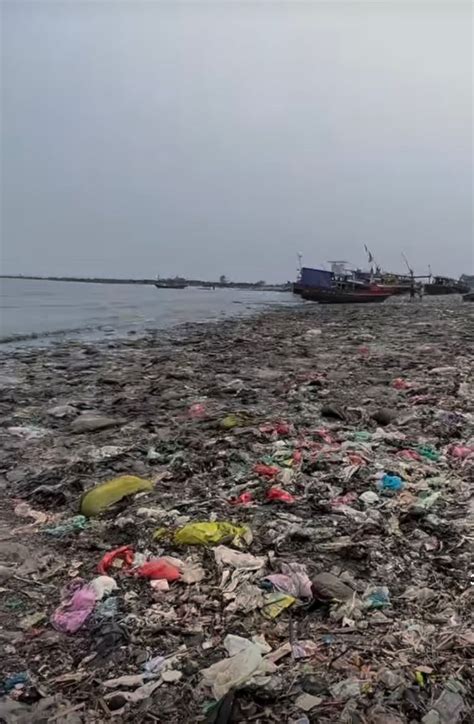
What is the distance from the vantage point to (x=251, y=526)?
3463 millimetres

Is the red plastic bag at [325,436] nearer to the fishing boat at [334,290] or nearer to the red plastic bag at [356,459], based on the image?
the red plastic bag at [356,459]

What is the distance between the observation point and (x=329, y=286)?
1772 inches

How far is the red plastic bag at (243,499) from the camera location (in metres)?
3.86

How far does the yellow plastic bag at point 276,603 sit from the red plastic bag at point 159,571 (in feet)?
1.78

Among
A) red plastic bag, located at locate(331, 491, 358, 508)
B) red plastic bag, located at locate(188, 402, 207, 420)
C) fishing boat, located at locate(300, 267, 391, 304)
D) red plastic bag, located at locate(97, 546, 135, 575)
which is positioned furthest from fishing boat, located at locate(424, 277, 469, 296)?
red plastic bag, located at locate(97, 546, 135, 575)

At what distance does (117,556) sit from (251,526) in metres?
0.89

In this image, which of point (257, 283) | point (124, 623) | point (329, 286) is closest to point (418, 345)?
point (124, 623)

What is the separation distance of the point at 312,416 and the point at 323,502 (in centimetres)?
270

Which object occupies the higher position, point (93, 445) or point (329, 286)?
point (329, 286)

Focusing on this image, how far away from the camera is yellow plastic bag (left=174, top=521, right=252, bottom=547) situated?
127 inches

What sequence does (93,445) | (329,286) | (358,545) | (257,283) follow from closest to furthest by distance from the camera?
1. (358,545)
2. (93,445)
3. (329,286)
4. (257,283)

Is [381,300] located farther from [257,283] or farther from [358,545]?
[257,283]

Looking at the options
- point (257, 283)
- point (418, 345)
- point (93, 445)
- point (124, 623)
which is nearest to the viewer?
point (124, 623)

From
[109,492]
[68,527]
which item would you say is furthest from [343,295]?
[68,527]
